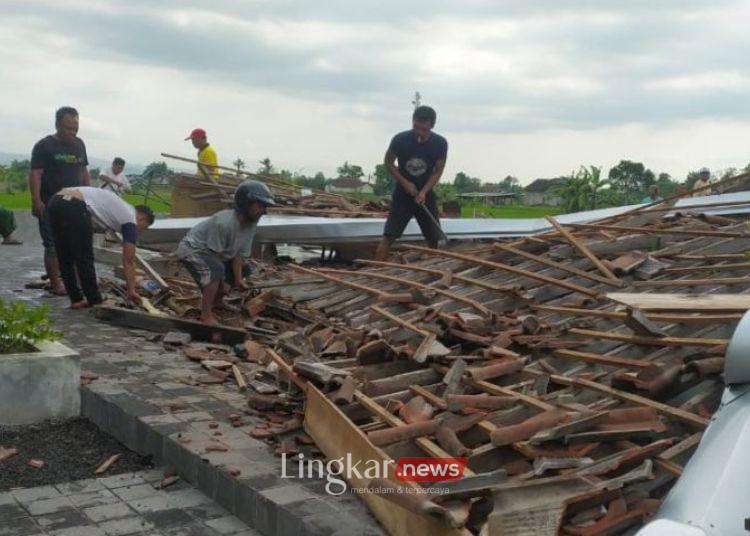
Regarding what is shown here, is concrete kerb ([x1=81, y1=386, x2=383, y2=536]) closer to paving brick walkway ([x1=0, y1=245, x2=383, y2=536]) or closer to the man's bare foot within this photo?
paving brick walkway ([x1=0, y1=245, x2=383, y2=536])

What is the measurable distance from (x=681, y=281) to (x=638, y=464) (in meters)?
2.25

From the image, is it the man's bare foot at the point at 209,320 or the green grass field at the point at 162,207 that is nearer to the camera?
the man's bare foot at the point at 209,320

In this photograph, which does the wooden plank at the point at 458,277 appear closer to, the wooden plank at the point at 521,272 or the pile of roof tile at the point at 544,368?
the pile of roof tile at the point at 544,368

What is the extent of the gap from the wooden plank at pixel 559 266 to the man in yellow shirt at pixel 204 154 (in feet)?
21.0

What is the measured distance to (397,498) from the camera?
2947 mm

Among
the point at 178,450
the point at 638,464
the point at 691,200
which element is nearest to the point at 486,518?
the point at 638,464

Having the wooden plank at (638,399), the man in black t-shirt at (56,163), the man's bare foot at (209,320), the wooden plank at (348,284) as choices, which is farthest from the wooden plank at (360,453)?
the man in black t-shirt at (56,163)

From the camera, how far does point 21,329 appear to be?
15.7ft

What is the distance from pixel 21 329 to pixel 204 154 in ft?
24.8

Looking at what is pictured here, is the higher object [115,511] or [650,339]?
[650,339]

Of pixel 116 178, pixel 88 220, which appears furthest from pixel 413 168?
pixel 116 178

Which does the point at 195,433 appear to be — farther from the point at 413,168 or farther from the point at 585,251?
the point at 413,168

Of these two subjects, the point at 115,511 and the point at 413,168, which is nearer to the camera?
the point at 115,511

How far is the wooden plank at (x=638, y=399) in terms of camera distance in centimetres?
315
